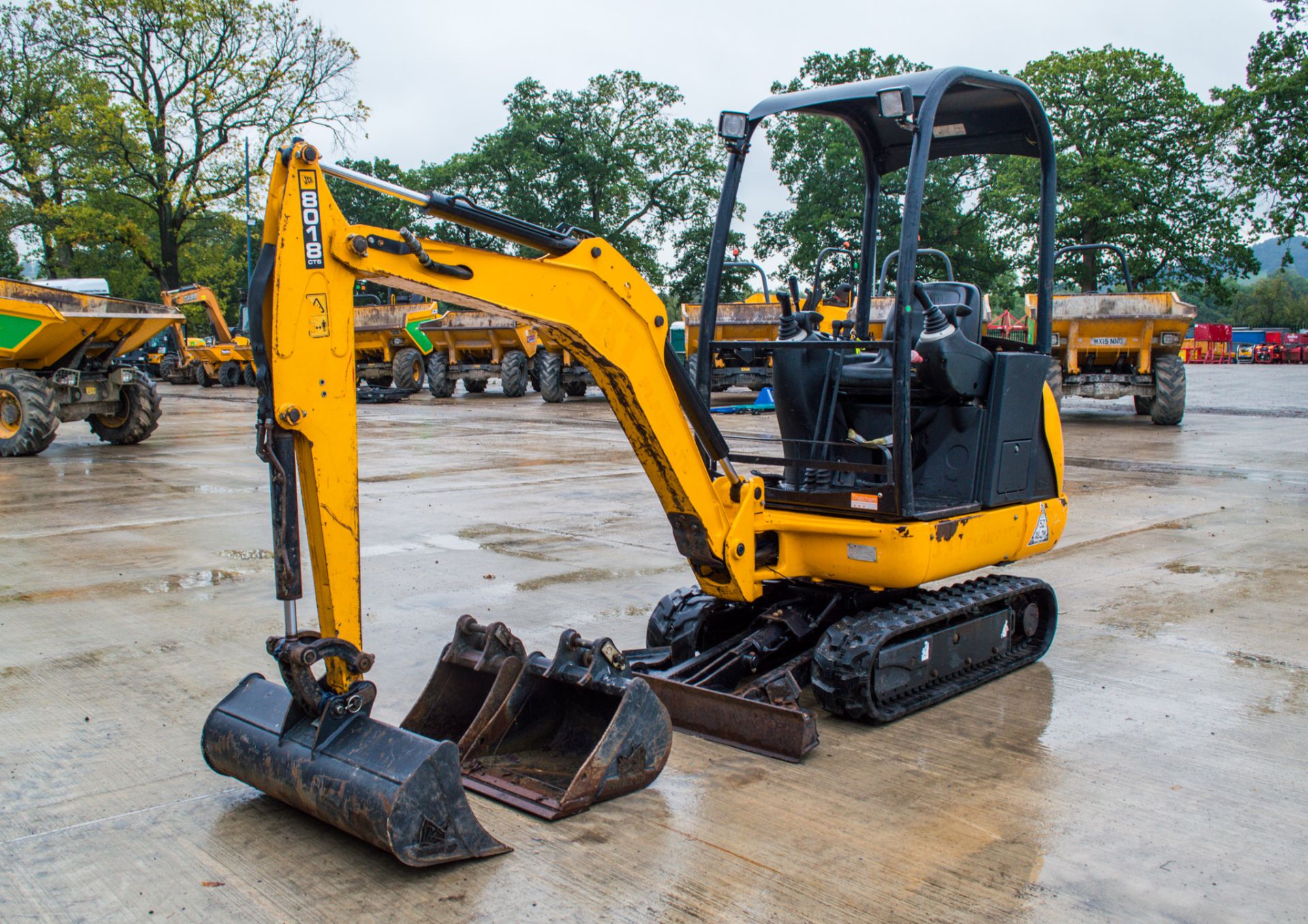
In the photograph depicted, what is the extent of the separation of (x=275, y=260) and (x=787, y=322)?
2.41 meters

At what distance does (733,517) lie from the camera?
4617 millimetres

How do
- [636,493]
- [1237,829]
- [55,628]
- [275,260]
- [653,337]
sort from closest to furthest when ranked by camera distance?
1. [275,260]
2. [1237,829]
3. [653,337]
4. [55,628]
5. [636,493]

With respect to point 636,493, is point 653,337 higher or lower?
higher

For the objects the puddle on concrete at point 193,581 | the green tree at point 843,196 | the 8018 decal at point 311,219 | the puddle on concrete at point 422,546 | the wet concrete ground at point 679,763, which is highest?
the green tree at point 843,196

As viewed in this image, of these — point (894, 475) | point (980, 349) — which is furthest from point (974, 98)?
point (894, 475)

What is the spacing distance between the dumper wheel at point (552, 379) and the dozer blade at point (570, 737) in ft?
69.9

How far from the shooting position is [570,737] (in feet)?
13.2

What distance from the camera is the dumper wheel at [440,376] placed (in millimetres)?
27781

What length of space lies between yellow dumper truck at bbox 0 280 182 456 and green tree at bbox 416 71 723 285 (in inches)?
1427

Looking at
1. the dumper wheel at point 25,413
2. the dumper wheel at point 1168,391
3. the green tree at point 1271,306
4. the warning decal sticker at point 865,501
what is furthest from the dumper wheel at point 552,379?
the green tree at point 1271,306

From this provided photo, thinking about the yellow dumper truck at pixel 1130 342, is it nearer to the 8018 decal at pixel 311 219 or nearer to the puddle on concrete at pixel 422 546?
the puddle on concrete at pixel 422 546

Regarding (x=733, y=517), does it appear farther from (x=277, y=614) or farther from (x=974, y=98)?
(x=277, y=614)

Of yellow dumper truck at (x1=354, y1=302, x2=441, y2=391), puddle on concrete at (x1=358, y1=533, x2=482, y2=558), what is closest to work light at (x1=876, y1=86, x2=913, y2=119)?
puddle on concrete at (x1=358, y1=533, x2=482, y2=558)

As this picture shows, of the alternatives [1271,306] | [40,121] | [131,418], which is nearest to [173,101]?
[40,121]
